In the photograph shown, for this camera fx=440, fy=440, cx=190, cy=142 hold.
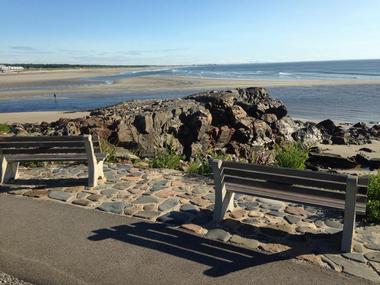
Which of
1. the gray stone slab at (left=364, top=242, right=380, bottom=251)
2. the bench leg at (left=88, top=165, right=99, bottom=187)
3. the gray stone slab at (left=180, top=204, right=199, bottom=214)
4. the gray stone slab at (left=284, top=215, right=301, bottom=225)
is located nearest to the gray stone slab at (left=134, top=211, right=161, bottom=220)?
the gray stone slab at (left=180, top=204, right=199, bottom=214)

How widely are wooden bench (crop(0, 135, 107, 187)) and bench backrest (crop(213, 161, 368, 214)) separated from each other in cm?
270

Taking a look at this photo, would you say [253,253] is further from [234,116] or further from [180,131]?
[234,116]

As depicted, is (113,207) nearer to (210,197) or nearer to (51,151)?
(210,197)

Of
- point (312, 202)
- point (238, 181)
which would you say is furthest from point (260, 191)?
point (312, 202)

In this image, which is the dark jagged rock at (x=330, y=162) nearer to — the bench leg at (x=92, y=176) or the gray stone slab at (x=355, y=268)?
the bench leg at (x=92, y=176)

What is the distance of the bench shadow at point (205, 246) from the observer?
15.3ft

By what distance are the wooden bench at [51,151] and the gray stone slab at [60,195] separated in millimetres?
521

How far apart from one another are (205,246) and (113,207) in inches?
75.0

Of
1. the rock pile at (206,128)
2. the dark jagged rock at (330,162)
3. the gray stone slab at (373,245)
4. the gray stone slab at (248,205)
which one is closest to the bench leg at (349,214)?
the gray stone slab at (373,245)

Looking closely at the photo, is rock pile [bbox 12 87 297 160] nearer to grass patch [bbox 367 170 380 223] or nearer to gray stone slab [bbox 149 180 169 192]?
gray stone slab [bbox 149 180 169 192]

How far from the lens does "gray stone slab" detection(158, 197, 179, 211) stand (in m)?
6.43

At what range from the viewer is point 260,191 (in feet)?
18.2

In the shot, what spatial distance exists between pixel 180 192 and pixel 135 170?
1758mm

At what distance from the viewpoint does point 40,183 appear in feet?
25.4
